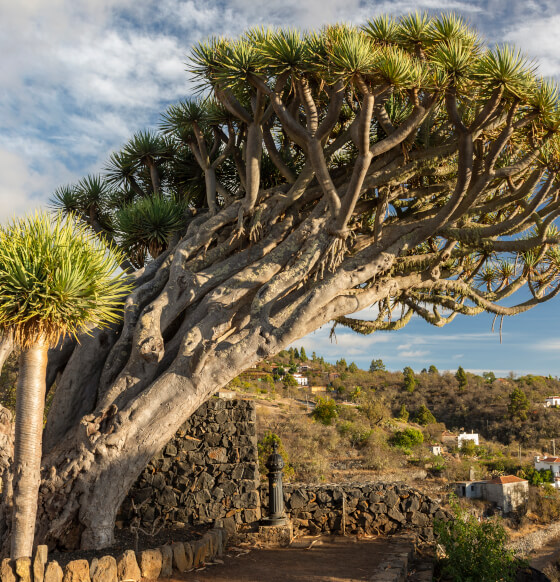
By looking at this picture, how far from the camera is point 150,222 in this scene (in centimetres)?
873

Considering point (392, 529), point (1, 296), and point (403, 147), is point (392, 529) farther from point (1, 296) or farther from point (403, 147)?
point (1, 296)

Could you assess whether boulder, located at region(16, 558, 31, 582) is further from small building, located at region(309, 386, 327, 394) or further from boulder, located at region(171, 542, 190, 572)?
small building, located at region(309, 386, 327, 394)

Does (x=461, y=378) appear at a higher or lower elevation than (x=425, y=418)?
higher

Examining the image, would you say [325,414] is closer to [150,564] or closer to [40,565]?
[150,564]

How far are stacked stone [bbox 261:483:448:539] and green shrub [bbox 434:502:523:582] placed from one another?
1374 mm

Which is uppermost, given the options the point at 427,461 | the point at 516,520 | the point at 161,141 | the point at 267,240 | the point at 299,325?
the point at 161,141

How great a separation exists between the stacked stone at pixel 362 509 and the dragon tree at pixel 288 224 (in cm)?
270

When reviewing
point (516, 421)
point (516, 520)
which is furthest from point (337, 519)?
point (516, 421)

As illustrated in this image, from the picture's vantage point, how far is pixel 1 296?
462 centimetres

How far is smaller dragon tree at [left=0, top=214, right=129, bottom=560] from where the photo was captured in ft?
15.5

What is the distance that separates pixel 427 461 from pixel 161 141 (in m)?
22.2

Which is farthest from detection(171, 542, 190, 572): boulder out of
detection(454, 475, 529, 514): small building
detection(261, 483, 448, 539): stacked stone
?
detection(454, 475, 529, 514): small building

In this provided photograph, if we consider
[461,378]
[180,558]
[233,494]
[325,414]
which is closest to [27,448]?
[180,558]

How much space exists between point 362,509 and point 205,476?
2366 millimetres
